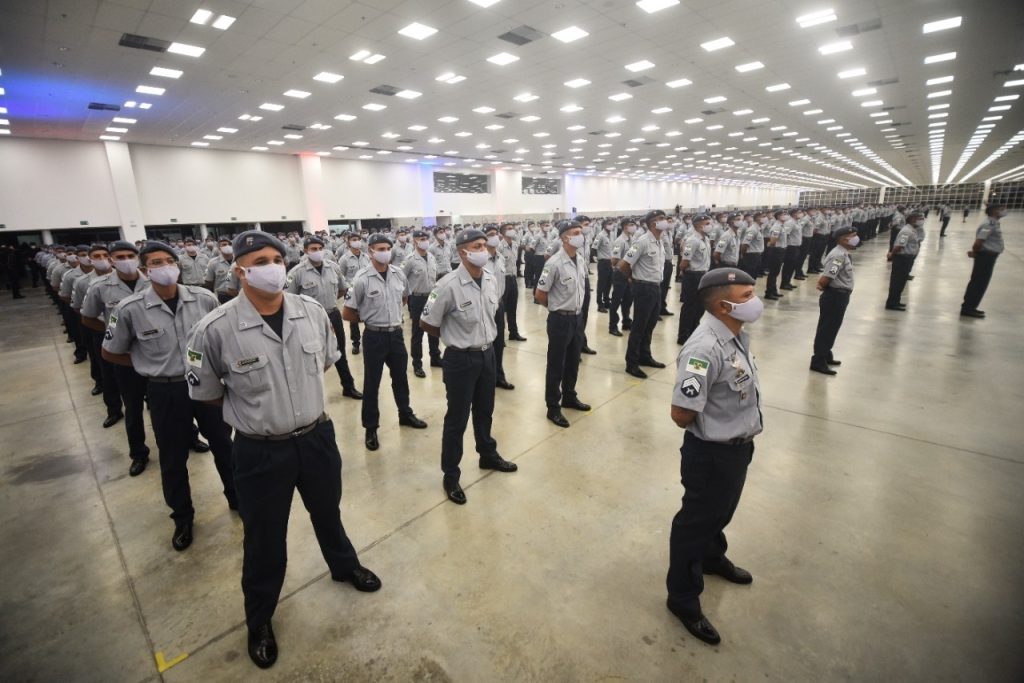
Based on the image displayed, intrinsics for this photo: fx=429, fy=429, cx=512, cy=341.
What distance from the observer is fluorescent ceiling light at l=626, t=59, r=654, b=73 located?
10600 mm

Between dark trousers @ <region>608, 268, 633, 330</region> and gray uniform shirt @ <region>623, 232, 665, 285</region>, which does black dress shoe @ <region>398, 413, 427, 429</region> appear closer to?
gray uniform shirt @ <region>623, 232, 665, 285</region>

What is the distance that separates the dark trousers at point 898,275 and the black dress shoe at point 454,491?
9623 millimetres

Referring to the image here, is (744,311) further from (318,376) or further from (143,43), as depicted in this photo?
(143,43)

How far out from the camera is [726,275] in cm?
207

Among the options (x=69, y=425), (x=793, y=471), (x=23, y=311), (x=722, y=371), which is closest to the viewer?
(x=722, y=371)

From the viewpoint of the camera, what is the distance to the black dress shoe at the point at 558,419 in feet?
14.2

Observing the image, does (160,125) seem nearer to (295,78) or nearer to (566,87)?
(295,78)

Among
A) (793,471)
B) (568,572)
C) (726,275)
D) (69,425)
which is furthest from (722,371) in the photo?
(69,425)

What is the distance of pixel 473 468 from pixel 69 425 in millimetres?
4773

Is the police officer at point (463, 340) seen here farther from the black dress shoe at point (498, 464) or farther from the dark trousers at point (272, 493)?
the dark trousers at point (272, 493)

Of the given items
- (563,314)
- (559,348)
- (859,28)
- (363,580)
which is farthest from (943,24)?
(363,580)

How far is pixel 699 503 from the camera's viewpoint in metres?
2.05

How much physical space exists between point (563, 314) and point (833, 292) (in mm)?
3622

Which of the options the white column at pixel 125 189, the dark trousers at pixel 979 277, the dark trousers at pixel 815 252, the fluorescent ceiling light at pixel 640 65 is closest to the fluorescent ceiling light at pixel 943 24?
the dark trousers at pixel 979 277
